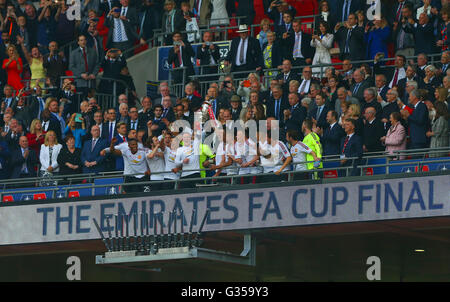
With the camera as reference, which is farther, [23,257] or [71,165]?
[23,257]

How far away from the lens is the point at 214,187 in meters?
21.5

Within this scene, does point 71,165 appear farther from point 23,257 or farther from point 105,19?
point 105,19

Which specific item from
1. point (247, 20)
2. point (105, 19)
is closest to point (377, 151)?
point (247, 20)

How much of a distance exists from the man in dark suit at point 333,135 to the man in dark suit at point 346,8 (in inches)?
188

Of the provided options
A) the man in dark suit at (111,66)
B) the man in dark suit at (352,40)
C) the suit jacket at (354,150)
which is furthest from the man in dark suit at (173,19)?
the suit jacket at (354,150)

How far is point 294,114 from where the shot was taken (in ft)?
73.4

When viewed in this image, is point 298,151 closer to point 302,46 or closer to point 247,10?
point 302,46

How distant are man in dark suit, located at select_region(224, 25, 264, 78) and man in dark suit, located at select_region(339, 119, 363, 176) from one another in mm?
4834

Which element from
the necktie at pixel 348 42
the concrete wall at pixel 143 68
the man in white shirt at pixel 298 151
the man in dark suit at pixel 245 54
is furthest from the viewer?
the concrete wall at pixel 143 68

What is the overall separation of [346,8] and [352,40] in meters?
1.50

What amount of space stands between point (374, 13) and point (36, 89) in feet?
26.3

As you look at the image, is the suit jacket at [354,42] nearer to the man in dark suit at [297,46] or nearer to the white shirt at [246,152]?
the man in dark suit at [297,46]

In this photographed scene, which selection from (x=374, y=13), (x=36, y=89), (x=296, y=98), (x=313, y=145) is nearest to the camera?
(x=313, y=145)

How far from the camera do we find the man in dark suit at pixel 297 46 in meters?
25.2
